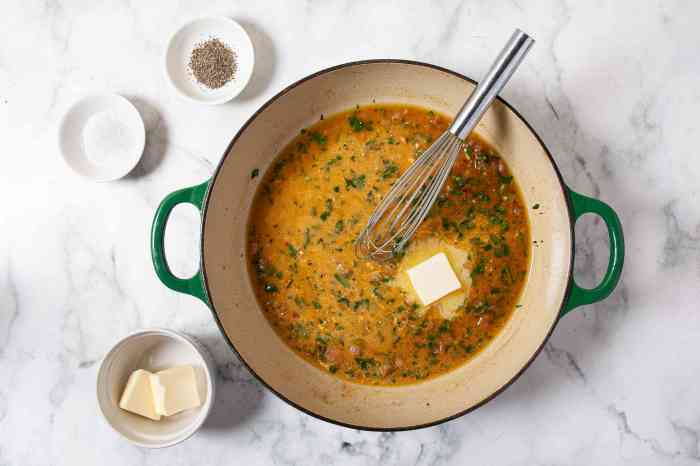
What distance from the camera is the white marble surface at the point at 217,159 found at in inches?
78.8

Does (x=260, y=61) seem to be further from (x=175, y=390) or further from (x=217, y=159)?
(x=175, y=390)

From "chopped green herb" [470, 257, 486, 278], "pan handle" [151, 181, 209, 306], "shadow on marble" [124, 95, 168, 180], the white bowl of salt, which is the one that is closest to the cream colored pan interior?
"pan handle" [151, 181, 209, 306]

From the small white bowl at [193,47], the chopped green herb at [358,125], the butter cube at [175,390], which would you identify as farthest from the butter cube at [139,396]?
the chopped green herb at [358,125]

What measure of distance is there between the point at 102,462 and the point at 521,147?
160cm

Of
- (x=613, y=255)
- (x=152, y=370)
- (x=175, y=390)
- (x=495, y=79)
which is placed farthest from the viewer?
(x=152, y=370)

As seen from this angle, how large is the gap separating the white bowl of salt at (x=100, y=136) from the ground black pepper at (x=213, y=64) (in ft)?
0.80

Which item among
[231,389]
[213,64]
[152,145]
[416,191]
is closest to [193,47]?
[213,64]

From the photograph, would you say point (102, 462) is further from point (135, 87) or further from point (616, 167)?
point (616, 167)

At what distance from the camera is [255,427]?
2.05 meters

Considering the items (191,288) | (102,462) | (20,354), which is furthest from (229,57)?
(102,462)

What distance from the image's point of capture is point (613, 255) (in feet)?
5.90

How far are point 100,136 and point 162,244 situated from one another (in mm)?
482

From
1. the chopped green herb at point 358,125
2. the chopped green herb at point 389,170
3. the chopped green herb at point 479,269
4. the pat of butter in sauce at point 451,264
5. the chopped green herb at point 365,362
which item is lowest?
the chopped green herb at point 365,362

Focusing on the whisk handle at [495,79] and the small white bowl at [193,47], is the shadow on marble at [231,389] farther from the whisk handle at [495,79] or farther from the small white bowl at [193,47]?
the whisk handle at [495,79]
